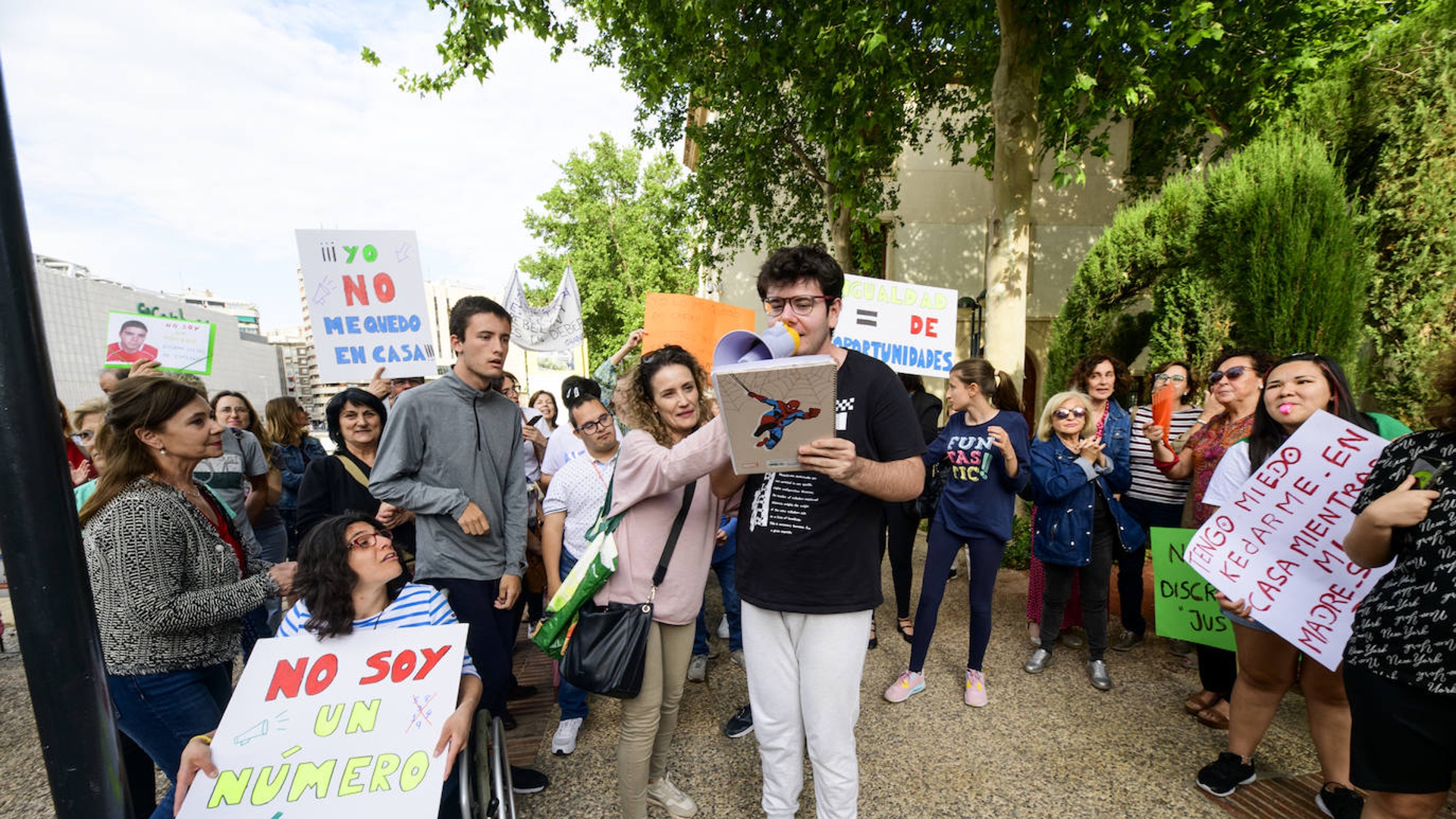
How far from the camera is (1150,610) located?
188 inches

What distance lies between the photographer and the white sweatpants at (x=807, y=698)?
1.88m

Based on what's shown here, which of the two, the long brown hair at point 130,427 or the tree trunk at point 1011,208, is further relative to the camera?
the tree trunk at point 1011,208

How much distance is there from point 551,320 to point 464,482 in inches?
227

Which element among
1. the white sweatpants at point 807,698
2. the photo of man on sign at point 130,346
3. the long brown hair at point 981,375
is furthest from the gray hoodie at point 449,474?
the photo of man on sign at point 130,346

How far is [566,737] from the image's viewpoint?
9.91 feet

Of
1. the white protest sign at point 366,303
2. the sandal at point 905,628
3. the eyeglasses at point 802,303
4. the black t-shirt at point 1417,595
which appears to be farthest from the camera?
the white protest sign at point 366,303

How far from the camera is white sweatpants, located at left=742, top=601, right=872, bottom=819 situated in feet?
6.17

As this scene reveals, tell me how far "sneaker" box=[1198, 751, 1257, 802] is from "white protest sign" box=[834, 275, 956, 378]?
8.88ft

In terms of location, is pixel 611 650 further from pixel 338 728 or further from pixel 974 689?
pixel 974 689

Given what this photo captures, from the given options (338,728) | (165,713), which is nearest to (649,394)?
(338,728)

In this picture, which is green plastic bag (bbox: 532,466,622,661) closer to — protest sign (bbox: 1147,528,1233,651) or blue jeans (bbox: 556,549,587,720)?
blue jeans (bbox: 556,549,587,720)

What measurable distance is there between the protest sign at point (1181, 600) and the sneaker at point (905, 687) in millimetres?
1244

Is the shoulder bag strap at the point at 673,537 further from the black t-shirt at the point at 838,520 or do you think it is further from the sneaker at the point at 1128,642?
the sneaker at the point at 1128,642

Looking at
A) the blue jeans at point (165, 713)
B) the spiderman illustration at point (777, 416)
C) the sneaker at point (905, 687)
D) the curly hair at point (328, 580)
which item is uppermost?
the spiderman illustration at point (777, 416)
